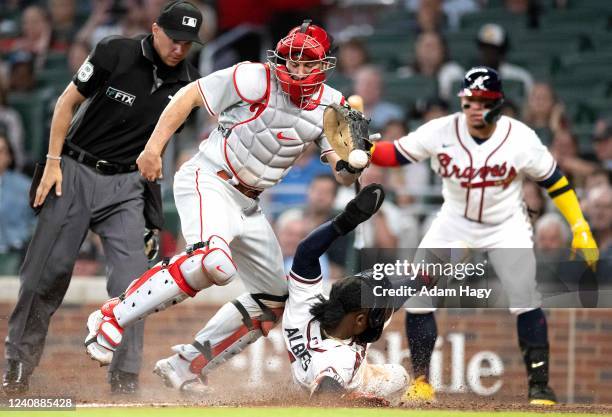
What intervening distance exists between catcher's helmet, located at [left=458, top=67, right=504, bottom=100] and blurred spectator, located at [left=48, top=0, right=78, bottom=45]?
24.7 ft

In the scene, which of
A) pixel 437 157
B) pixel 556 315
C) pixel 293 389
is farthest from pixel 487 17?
pixel 293 389

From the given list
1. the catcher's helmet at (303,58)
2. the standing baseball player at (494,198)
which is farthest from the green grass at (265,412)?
the catcher's helmet at (303,58)

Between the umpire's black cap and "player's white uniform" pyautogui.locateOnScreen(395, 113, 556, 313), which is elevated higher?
the umpire's black cap

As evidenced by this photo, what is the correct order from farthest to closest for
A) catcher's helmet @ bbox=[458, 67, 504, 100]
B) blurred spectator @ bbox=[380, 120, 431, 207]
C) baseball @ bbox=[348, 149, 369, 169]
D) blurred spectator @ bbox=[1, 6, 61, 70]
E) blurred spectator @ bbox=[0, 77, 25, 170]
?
blurred spectator @ bbox=[1, 6, 61, 70] < blurred spectator @ bbox=[0, 77, 25, 170] < blurred spectator @ bbox=[380, 120, 431, 207] < catcher's helmet @ bbox=[458, 67, 504, 100] < baseball @ bbox=[348, 149, 369, 169]

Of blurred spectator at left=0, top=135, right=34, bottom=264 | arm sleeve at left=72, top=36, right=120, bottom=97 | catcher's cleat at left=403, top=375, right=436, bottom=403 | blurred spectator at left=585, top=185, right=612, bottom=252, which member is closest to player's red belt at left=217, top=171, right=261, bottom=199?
arm sleeve at left=72, top=36, right=120, bottom=97

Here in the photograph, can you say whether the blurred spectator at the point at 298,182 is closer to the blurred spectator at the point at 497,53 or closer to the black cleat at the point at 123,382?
the blurred spectator at the point at 497,53

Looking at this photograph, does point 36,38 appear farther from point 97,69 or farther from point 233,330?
point 233,330

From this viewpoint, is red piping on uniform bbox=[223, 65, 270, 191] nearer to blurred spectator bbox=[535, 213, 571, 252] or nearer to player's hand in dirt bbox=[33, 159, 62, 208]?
player's hand in dirt bbox=[33, 159, 62, 208]

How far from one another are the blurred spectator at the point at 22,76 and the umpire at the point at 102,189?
581 centimetres

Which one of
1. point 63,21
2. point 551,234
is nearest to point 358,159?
point 551,234

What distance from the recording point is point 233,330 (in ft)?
23.4

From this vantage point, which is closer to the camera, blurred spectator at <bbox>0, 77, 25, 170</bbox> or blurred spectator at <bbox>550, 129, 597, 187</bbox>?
blurred spectator at <bbox>550, 129, 597, 187</bbox>

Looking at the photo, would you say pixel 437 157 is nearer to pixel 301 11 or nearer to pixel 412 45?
pixel 412 45

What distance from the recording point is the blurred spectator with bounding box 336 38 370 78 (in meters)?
12.4
